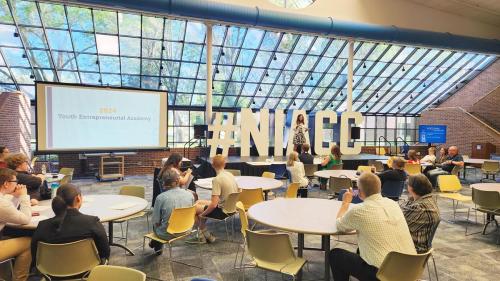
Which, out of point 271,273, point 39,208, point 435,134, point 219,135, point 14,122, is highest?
point 14,122

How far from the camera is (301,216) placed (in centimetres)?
341

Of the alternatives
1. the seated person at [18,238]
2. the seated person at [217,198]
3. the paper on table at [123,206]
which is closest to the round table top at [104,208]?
the paper on table at [123,206]

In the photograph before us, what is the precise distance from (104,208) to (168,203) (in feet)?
2.27

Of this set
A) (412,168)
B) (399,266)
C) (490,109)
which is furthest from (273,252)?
(490,109)

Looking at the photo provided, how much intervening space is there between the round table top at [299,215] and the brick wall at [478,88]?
1864cm

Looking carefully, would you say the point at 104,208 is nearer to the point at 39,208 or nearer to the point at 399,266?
the point at 39,208

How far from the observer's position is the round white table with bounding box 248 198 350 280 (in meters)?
2.98

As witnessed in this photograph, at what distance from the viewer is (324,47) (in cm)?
1395

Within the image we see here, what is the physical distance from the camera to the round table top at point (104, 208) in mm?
3335

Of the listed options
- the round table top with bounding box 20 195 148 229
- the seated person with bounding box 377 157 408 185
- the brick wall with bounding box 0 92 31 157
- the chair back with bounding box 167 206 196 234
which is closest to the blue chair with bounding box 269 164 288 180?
the seated person with bounding box 377 157 408 185

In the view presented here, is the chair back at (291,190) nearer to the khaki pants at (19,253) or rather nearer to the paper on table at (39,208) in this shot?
the paper on table at (39,208)

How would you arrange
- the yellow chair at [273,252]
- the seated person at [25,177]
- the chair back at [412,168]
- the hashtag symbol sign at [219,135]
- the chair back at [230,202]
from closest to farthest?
the yellow chair at [273,252] < the seated person at [25,177] < the chair back at [230,202] < the chair back at [412,168] < the hashtag symbol sign at [219,135]

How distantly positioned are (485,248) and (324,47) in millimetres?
10590

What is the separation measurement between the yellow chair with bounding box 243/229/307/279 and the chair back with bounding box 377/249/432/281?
→ 66 cm
